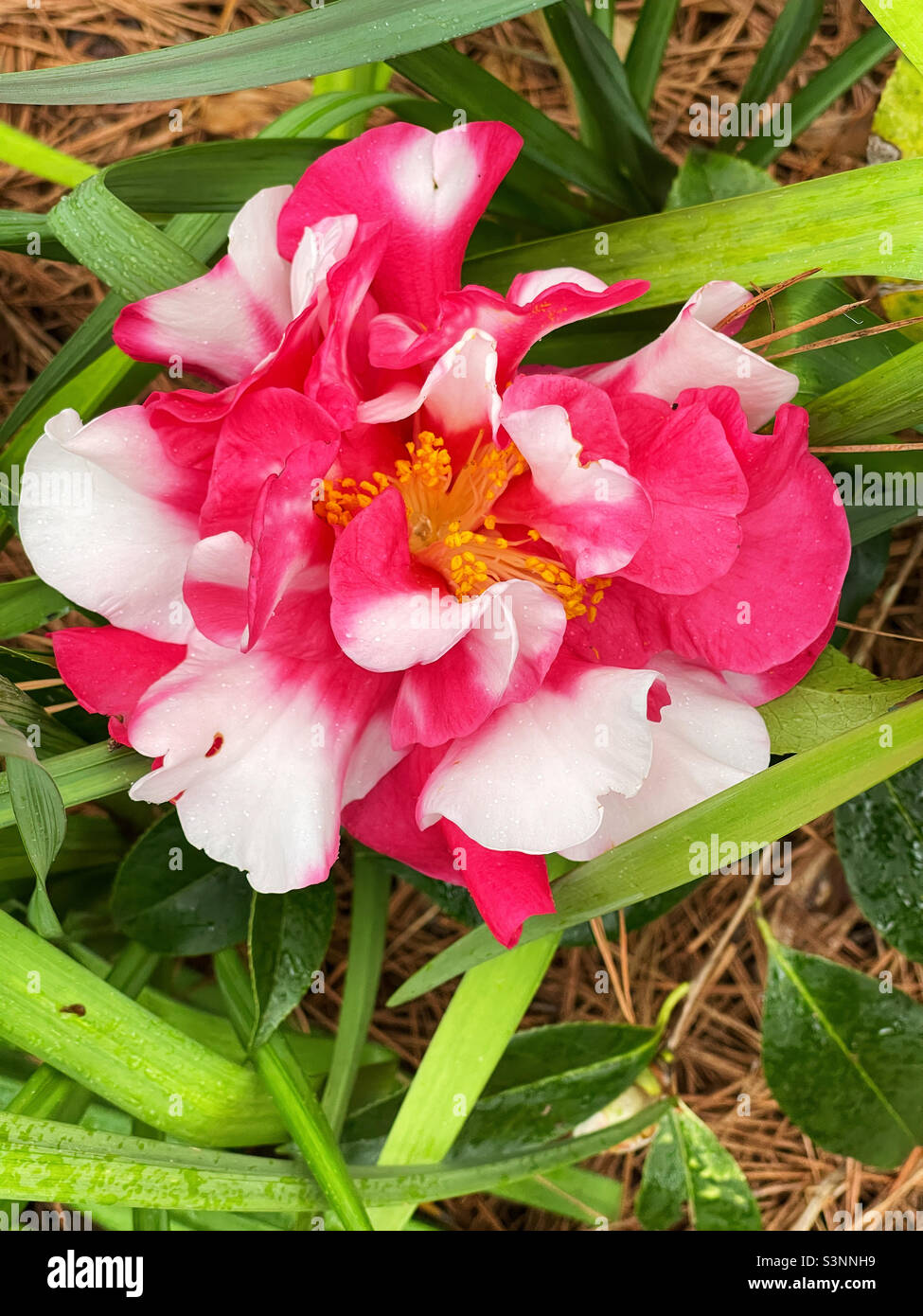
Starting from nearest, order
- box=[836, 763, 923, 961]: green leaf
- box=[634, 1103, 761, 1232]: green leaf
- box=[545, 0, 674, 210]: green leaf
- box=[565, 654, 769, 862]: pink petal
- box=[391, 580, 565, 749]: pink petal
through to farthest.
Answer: box=[391, 580, 565, 749]: pink petal
box=[565, 654, 769, 862]: pink petal
box=[545, 0, 674, 210]: green leaf
box=[836, 763, 923, 961]: green leaf
box=[634, 1103, 761, 1232]: green leaf

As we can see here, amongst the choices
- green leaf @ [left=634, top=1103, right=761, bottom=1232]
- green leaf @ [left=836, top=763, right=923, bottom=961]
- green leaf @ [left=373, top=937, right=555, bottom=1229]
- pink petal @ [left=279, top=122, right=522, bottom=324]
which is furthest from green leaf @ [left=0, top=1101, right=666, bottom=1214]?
pink petal @ [left=279, top=122, right=522, bottom=324]

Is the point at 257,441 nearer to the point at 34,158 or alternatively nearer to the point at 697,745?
the point at 697,745

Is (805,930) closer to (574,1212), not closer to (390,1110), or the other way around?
(574,1212)

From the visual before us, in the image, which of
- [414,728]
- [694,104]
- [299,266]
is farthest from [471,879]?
[694,104]

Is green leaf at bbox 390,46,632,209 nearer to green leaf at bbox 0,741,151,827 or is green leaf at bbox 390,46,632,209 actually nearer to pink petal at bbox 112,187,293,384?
pink petal at bbox 112,187,293,384

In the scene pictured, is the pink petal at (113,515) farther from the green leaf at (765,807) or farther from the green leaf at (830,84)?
the green leaf at (830,84)

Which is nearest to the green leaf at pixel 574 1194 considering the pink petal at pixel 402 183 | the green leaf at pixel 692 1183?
the green leaf at pixel 692 1183
